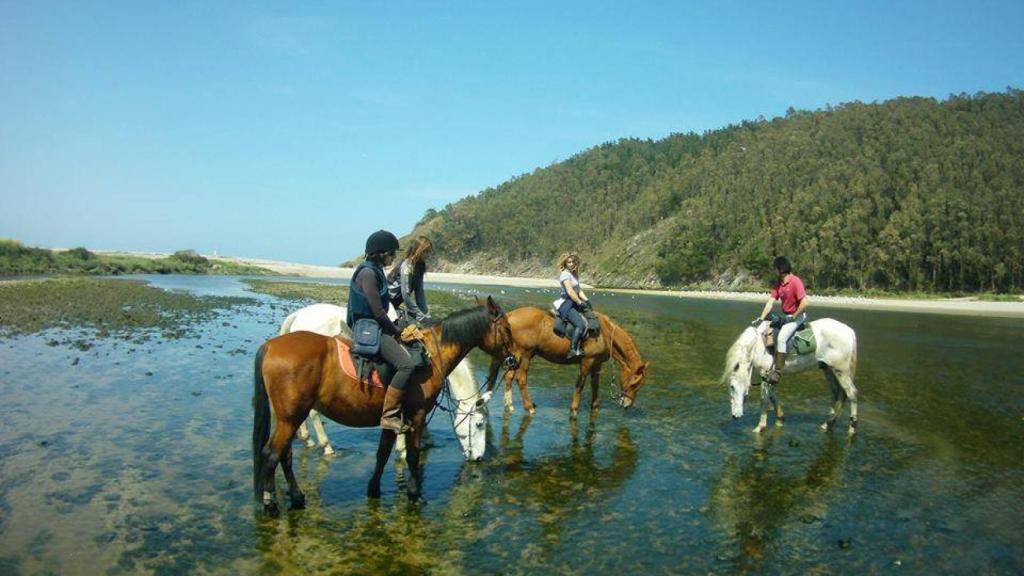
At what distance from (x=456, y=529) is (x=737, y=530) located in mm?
3091

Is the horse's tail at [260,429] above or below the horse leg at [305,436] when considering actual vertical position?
above

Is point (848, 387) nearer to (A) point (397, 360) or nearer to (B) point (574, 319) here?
(B) point (574, 319)

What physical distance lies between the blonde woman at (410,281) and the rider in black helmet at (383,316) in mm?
927

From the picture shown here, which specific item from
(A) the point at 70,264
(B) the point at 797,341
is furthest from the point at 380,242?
(A) the point at 70,264

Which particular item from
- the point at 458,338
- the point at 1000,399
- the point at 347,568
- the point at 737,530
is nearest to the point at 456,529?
the point at 347,568

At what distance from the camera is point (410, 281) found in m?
8.34

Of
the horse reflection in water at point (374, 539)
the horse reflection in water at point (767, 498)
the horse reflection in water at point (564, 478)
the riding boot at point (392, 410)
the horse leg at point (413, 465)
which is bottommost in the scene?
the horse reflection in water at point (767, 498)

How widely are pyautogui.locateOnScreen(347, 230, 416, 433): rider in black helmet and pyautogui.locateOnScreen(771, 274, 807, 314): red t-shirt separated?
764cm

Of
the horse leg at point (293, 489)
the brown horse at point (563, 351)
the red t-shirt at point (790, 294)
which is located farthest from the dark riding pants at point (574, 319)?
the horse leg at point (293, 489)

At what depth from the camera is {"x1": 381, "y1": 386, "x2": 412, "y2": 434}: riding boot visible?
275 inches

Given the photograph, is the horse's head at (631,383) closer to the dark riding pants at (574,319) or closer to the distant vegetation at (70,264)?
the dark riding pants at (574,319)

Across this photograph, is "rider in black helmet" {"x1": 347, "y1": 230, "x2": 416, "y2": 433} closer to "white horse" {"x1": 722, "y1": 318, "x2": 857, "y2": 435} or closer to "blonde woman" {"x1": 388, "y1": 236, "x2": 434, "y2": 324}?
"blonde woman" {"x1": 388, "y1": 236, "x2": 434, "y2": 324}

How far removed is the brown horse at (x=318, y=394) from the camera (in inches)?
255

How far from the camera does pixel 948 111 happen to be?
111 meters
